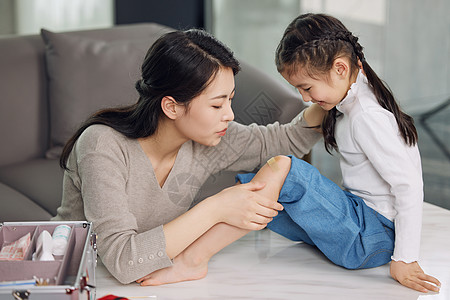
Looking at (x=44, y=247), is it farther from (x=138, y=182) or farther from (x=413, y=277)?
(x=413, y=277)

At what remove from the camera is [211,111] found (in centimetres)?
136

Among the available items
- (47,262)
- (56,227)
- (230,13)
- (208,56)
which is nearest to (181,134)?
(208,56)

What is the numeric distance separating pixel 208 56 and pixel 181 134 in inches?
8.7

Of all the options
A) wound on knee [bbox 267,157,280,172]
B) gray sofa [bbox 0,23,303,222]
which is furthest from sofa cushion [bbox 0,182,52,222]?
wound on knee [bbox 267,157,280,172]

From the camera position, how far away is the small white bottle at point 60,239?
1139 millimetres

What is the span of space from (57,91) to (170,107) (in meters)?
0.87

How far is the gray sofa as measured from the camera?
6.57 feet

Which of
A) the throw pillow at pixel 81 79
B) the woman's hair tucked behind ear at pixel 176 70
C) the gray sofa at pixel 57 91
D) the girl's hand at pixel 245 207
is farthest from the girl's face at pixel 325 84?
the throw pillow at pixel 81 79

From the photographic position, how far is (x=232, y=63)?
1381 mm

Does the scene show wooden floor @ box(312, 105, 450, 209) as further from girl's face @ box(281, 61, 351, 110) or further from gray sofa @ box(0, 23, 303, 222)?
girl's face @ box(281, 61, 351, 110)

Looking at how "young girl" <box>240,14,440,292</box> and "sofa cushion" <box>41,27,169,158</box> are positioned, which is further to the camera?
"sofa cushion" <box>41,27,169,158</box>

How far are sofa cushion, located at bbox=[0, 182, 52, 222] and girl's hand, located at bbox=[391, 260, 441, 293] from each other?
1.02 metres

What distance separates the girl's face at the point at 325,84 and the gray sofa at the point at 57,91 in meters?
0.53

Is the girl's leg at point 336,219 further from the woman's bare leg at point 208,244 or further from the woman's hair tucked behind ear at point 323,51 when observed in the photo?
the woman's hair tucked behind ear at point 323,51
